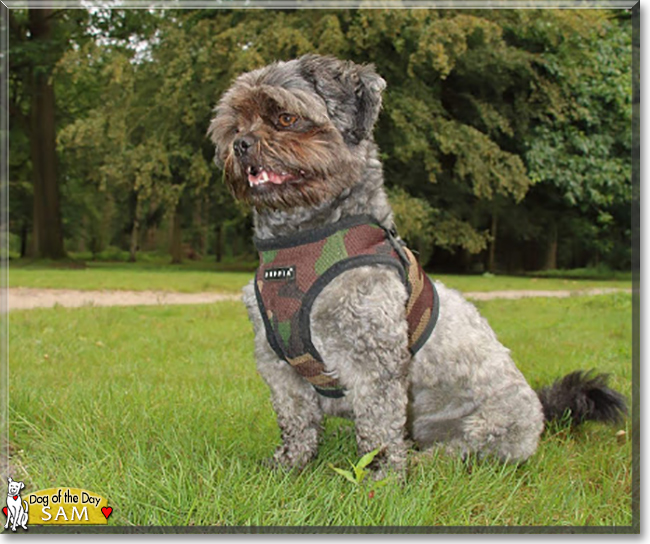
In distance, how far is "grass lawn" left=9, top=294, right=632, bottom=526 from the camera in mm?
3375

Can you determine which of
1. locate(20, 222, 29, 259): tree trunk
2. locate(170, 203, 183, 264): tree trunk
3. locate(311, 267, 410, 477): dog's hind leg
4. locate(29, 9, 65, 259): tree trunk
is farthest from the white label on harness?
locate(20, 222, 29, 259): tree trunk

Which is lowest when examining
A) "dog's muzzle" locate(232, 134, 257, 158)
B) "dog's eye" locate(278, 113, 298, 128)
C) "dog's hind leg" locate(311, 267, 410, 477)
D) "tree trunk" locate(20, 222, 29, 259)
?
"tree trunk" locate(20, 222, 29, 259)

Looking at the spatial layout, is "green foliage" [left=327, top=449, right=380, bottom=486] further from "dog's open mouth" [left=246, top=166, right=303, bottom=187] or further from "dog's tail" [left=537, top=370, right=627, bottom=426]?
"dog's tail" [left=537, top=370, right=627, bottom=426]

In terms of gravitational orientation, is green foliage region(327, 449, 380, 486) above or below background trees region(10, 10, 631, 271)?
below

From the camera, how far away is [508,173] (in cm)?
2131

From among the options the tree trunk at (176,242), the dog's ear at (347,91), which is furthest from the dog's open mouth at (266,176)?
the tree trunk at (176,242)

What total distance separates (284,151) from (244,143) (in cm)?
22

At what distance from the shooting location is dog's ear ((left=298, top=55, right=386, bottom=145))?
3703 mm

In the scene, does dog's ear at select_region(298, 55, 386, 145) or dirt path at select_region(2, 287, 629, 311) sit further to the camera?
dirt path at select_region(2, 287, 629, 311)

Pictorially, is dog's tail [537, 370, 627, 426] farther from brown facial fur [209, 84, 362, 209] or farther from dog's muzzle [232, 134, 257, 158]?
dog's muzzle [232, 134, 257, 158]

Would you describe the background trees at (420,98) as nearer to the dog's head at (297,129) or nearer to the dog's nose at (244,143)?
the dog's head at (297,129)

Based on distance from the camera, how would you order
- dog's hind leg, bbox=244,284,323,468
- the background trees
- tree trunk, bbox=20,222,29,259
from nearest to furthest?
1. dog's hind leg, bbox=244,284,323,468
2. the background trees
3. tree trunk, bbox=20,222,29,259

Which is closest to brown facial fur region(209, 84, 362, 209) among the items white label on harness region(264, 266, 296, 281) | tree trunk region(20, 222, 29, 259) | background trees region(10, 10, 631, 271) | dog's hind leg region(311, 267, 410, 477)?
white label on harness region(264, 266, 296, 281)

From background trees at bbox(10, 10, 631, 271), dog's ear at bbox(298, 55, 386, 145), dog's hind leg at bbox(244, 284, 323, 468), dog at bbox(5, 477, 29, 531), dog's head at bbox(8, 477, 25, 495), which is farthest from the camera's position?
background trees at bbox(10, 10, 631, 271)
